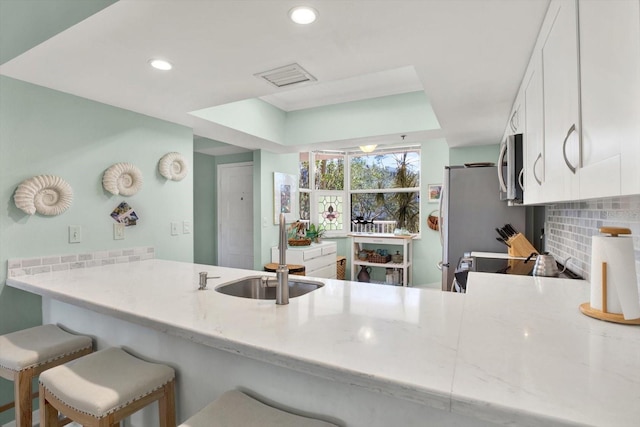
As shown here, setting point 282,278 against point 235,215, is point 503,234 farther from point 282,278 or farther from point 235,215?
point 235,215

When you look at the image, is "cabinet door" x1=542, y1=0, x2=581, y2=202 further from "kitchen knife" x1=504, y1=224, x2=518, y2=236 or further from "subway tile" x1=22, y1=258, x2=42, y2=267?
"subway tile" x1=22, y1=258, x2=42, y2=267

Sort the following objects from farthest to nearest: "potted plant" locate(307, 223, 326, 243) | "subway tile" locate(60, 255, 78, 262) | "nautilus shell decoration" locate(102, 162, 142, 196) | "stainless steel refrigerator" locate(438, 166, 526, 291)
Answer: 1. "potted plant" locate(307, 223, 326, 243)
2. "stainless steel refrigerator" locate(438, 166, 526, 291)
3. "nautilus shell decoration" locate(102, 162, 142, 196)
4. "subway tile" locate(60, 255, 78, 262)

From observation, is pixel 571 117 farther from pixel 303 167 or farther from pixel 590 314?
pixel 303 167

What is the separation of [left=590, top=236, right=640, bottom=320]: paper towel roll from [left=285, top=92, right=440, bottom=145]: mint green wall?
2.30 metres

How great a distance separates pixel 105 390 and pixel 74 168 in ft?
5.40

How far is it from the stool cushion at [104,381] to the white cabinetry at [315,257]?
3.05 meters

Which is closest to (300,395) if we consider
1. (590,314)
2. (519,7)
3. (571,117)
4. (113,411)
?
(113,411)

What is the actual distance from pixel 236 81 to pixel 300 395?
1766 mm

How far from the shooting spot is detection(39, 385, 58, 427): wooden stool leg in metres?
1.28

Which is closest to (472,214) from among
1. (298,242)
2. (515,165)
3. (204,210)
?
(515,165)

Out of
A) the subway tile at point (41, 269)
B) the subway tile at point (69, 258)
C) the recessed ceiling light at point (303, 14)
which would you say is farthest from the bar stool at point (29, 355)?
the recessed ceiling light at point (303, 14)

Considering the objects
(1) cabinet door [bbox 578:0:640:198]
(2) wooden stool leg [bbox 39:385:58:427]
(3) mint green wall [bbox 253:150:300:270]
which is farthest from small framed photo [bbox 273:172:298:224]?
(1) cabinet door [bbox 578:0:640:198]

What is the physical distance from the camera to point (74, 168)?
2.19 meters

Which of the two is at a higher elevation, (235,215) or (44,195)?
(44,195)
